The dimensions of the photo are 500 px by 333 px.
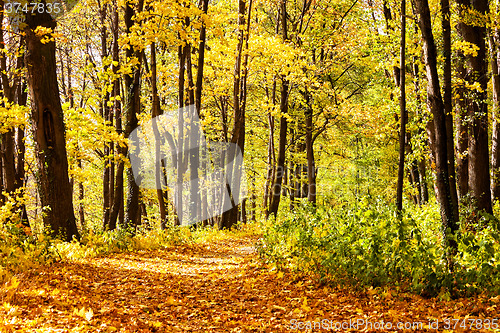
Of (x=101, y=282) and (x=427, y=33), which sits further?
(x=101, y=282)

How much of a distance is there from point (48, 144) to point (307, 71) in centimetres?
1199

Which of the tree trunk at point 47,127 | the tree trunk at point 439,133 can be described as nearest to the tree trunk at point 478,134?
the tree trunk at point 439,133

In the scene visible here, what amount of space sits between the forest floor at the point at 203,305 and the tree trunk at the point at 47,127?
63.7 inches

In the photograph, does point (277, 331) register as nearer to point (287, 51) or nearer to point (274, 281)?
point (274, 281)

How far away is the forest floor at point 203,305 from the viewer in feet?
15.3

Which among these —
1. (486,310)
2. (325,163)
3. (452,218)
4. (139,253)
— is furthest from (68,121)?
(325,163)

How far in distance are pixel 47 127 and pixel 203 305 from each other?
17.9ft

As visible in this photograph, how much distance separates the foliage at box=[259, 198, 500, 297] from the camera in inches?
211

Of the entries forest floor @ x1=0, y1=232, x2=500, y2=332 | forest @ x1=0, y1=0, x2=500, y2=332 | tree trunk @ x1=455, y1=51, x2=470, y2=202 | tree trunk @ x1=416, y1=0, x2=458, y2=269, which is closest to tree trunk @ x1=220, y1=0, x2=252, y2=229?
forest @ x1=0, y1=0, x2=500, y2=332

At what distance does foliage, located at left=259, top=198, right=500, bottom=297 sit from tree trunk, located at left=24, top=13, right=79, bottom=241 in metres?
4.78

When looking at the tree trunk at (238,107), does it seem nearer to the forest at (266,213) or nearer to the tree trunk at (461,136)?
the forest at (266,213)

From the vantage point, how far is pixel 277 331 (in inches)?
187

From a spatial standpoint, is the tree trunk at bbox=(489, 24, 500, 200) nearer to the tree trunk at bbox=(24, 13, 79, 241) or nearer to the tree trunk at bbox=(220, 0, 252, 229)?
the tree trunk at bbox=(220, 0, 252, 229)

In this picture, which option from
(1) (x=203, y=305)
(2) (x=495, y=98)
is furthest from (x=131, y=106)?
(2) (x=495, y=98)
